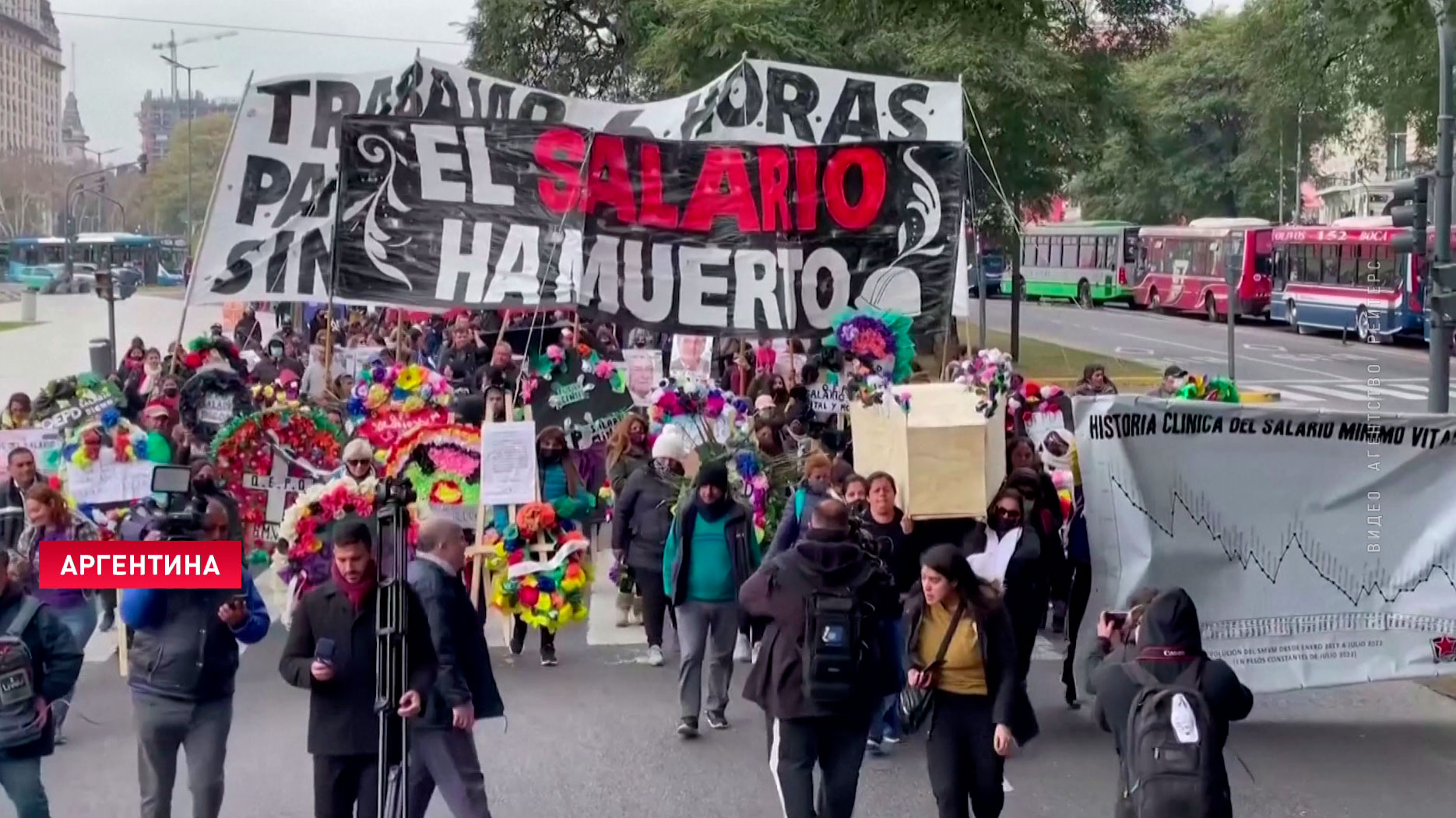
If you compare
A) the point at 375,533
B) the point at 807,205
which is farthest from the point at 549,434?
the point at 375,533

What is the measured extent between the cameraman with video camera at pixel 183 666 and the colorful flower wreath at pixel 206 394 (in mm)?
7755

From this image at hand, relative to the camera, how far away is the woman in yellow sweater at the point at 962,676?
6707 millimetres

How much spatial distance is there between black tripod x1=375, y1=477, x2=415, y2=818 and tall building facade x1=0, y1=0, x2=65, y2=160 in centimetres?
12643

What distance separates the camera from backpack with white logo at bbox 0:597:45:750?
6.36 meters

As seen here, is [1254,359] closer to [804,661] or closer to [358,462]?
[358,462]

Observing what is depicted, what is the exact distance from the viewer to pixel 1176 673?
5.79 meters

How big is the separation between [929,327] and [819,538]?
5.36 meters

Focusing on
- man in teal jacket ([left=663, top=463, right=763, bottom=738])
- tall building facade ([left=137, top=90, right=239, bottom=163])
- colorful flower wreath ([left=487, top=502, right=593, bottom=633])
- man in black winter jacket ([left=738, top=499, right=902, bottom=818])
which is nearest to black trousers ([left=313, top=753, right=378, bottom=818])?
man in black winter jacket ([left=738, top=499, right=902, bottom=818])

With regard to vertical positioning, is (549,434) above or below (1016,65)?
below

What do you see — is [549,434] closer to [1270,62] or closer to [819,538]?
[819,538]

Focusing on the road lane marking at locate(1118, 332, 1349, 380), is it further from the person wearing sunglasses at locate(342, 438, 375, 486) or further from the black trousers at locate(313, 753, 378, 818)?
the black trousers at locate(313, 753, 378, 818)

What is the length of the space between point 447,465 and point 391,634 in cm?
514

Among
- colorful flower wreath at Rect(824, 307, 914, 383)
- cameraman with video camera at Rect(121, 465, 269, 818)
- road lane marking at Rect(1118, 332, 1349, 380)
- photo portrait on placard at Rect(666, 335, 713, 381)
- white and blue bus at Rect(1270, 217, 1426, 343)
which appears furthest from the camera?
white and blue bus at Rect(1270, 217, 1426, 343)

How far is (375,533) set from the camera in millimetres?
6766
